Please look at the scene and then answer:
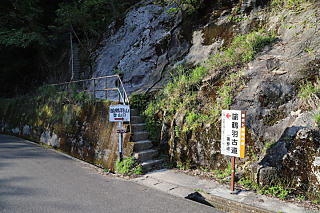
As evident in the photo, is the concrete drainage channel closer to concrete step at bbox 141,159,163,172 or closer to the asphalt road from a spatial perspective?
the asphalt road

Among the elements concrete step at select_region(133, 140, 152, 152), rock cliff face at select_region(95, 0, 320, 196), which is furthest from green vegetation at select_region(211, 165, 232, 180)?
concrete step at select_region(133, 140, 152, 152)

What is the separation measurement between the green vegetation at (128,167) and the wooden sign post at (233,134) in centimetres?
272

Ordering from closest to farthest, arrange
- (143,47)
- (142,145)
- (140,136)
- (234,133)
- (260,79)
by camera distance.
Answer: (234,133) < (260,79) < (142,145) < (140,136) < (143,47)

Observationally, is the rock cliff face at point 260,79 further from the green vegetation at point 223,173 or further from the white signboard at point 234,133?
the white signboard at point 234,133

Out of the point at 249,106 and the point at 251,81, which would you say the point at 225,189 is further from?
the point at 251,81

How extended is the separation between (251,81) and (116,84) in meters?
8.15

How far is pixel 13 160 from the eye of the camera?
312 inches

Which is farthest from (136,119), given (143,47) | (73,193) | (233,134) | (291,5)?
(291,5)

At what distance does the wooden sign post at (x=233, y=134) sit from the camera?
4871mm

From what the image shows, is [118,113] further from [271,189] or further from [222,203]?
[271,189]

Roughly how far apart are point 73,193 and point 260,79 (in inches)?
224

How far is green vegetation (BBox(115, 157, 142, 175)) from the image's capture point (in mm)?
6566

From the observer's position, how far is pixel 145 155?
702 centimetres

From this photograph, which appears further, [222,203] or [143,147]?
[143,147]
